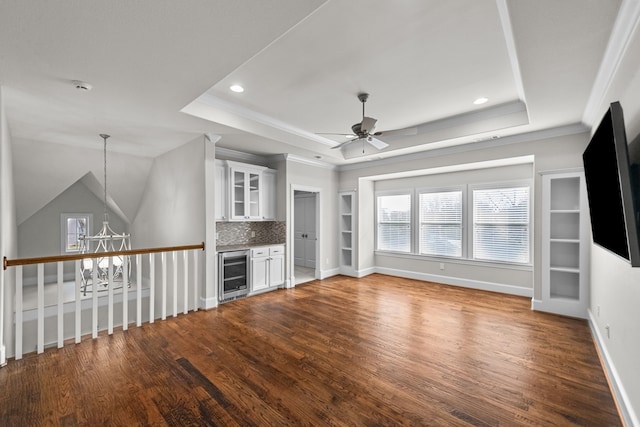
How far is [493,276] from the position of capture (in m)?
5.27

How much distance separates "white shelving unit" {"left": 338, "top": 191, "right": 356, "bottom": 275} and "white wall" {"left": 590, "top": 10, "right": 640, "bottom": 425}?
446cm

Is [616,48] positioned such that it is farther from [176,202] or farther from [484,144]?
[176,202]

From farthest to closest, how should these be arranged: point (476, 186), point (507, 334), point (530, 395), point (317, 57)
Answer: point (476, 186) < point (507, 334) < point (317, 57) < point (530, 395)

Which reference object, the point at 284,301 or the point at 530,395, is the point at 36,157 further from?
the point at 530,395

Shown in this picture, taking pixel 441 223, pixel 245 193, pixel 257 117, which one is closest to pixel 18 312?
pixel 245 193

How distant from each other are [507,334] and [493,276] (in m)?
2.15

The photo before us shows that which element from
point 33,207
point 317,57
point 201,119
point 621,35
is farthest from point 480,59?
point 33,207

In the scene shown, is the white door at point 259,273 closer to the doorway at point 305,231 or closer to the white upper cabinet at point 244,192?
the white upper cabinet at point 244,192

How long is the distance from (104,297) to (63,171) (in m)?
2.45

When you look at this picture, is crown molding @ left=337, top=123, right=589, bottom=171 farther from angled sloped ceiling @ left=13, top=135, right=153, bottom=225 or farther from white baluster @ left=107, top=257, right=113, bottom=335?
white baluster @ left=107, top=257, right=113, bottom=335

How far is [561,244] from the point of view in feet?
Result: 13.5

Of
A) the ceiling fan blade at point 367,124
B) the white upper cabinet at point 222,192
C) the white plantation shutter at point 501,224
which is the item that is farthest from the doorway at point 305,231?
the ceiling fan blade at point 367,124

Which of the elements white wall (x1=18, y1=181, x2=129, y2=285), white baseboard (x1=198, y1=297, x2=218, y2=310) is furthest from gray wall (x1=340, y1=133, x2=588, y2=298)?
white wall (x1=18, y1=181, x2=129, y2=285)

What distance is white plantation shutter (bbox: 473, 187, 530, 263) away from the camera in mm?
5008
